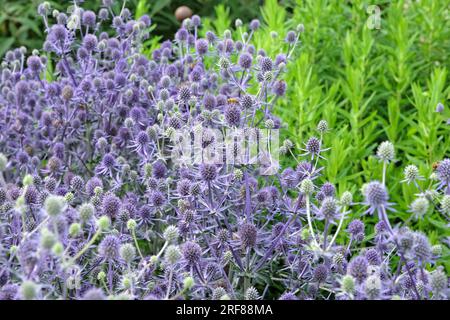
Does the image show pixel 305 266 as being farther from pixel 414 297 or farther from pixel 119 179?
pixel 119 179

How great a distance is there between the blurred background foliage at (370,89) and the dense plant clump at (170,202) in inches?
6.2

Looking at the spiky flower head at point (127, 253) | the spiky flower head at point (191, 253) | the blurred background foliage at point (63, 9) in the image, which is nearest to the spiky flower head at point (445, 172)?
the spiky flower head at point (191, 253)

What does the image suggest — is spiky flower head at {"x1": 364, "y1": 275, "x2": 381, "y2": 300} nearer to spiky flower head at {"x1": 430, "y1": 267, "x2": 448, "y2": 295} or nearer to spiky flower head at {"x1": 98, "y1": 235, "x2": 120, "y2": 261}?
spiky flower head at {"x1": 430, "y1": 267, "x2": 448, "y2": 295}

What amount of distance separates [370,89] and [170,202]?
135 centimetres

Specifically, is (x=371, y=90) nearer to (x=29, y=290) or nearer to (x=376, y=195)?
(x=376, y=195)

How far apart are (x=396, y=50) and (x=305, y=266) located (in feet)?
4.89

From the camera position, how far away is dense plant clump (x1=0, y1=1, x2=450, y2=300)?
162 centimetres

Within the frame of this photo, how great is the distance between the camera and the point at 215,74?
291cm

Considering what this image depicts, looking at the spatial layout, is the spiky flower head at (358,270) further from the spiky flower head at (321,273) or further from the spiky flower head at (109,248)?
the spiky flower head at (109,248)

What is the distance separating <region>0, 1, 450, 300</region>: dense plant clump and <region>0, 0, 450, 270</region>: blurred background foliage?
158 millimetres

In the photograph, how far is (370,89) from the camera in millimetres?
3229

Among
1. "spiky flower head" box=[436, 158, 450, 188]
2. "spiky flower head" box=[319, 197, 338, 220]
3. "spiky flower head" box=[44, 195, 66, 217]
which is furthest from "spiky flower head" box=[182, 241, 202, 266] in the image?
"spiky flower head" box=[436, 158, 450, 188]

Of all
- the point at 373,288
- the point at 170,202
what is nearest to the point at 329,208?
the point at 373,288

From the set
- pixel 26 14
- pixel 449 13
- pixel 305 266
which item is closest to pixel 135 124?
pixel 305 266
